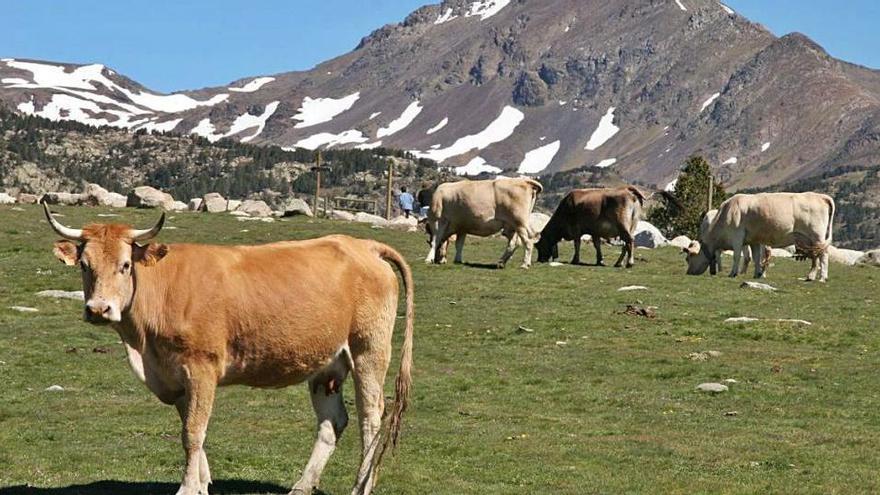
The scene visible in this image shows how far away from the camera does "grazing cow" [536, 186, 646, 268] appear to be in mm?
49125

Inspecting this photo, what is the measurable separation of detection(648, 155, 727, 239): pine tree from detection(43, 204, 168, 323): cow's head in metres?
85.0

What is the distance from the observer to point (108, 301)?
43.8 ft

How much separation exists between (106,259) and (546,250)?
119 feet

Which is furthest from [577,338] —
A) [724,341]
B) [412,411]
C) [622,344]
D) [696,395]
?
[412,411]

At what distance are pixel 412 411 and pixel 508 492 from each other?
252 inches

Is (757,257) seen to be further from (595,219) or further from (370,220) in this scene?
(370,220)

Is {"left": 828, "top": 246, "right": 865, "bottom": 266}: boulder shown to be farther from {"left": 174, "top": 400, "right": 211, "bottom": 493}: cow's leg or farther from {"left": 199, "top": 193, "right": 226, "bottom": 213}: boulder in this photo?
{"left": 174, "top": 400, "right": 211, "bottom": 493}: cow's leg

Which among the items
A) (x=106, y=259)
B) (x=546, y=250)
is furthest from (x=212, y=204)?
(x=106, y=259)

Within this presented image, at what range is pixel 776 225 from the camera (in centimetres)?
4503

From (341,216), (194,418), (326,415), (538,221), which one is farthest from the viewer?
(538,221)

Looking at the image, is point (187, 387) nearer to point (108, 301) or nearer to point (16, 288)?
point (108, 301)

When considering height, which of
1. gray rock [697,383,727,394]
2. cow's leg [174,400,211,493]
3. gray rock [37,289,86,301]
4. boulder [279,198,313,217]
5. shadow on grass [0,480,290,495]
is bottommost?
shadow on grass [0,480,290,495]

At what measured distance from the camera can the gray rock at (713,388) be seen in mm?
24203

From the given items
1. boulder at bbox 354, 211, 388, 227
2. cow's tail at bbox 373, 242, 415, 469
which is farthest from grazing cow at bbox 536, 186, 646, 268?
cow's tail at bbox 373, 242, 415, 469
